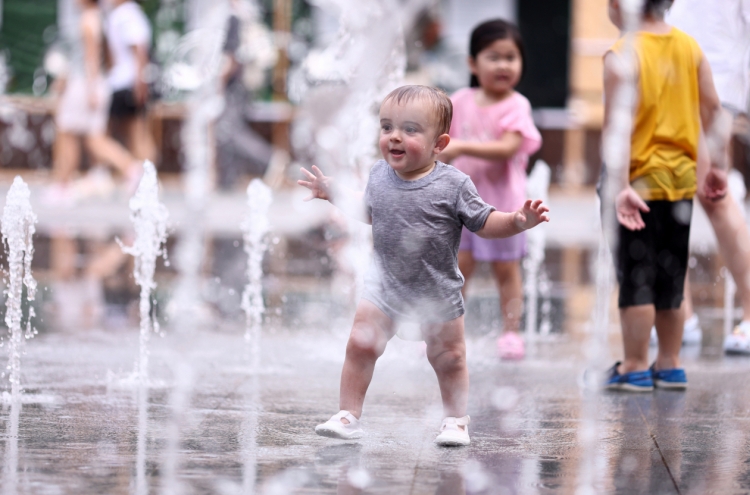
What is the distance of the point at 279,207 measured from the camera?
12.1 m

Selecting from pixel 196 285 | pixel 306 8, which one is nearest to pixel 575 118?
pixel 306 8

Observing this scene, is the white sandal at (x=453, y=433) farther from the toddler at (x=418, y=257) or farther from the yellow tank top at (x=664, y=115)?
the yellow tank top at (x=664, y=115)

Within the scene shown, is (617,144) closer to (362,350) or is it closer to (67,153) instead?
(362,350)

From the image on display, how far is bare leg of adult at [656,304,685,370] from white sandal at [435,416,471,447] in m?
1.19

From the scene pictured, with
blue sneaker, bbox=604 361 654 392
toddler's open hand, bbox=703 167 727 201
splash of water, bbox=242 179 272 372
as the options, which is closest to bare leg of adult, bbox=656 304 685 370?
blue sneaker, bbox=604 361 654 392

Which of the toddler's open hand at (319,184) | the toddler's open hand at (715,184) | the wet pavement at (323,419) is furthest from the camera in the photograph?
the toddler's open hand at (715,184)

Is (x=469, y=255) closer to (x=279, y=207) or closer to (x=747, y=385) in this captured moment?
(x=747, y=385)

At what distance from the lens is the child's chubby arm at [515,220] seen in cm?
310

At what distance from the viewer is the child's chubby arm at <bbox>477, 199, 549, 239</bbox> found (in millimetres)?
3096

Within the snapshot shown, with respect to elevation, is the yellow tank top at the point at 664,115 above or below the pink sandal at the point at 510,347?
above

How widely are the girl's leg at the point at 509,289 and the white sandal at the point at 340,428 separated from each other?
1719mm

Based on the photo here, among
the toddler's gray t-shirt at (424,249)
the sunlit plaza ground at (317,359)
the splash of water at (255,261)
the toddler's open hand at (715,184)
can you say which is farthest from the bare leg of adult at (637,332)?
the splash of water at (255,261)

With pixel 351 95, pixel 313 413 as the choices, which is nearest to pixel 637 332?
pixel 313 413

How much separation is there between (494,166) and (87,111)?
6836mm
